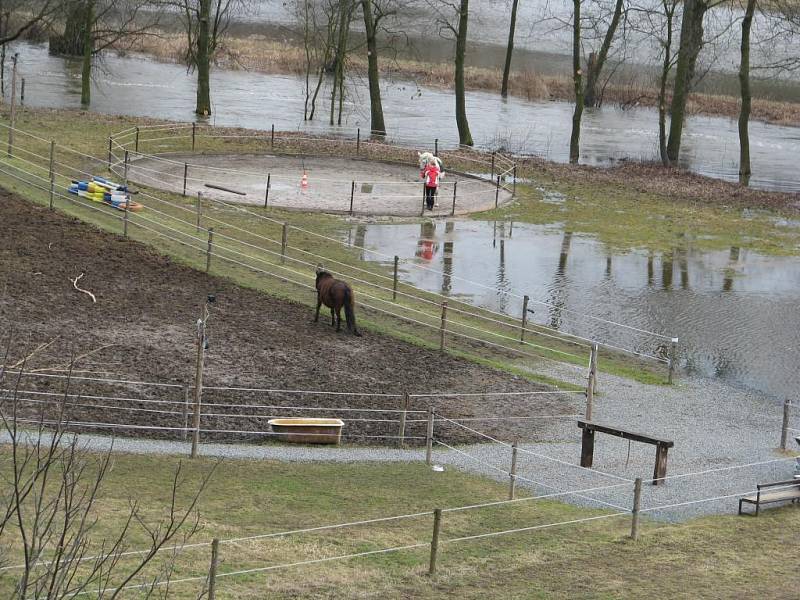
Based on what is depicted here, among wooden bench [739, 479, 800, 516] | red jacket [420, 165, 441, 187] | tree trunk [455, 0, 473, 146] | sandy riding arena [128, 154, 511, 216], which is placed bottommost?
wooden bench [739, 479, 800, 516]

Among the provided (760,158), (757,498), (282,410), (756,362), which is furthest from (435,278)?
(760,158)

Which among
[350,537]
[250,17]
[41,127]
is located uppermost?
[250,17]

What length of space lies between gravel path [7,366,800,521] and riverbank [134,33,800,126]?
5312 centimetres

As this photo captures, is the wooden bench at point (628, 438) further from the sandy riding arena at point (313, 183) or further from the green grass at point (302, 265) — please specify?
the sandy riding arena at point (313, 183)

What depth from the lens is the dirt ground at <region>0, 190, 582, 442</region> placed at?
18.9 meters

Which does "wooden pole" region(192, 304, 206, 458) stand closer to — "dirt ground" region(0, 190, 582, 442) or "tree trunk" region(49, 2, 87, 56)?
"dirt ground" region(0, 190, 582, 442)

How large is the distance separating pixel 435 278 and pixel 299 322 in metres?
6.26

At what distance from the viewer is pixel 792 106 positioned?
77.0m

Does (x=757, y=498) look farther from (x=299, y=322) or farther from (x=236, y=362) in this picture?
(x=299, y=322)

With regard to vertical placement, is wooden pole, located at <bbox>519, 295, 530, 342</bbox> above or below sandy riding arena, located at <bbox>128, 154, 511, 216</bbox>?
below

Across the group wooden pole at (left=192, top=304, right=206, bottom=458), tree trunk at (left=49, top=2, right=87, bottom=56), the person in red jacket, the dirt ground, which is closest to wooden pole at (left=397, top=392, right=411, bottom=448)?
the dirt ground

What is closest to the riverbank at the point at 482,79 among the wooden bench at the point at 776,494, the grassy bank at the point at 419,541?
the wooden bench at the point at 776,494

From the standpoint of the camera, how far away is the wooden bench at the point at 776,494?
15.6 meters

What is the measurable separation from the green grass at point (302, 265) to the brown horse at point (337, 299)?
97 centimetres
